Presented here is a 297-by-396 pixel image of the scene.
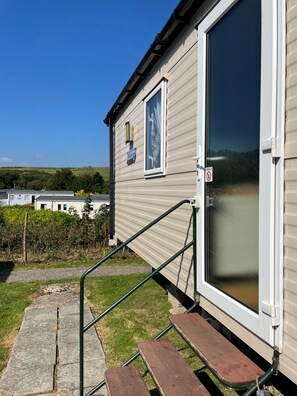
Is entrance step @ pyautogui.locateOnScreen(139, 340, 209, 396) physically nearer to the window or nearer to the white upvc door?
the white upvc door

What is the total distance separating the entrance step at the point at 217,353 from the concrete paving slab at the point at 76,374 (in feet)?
3.22

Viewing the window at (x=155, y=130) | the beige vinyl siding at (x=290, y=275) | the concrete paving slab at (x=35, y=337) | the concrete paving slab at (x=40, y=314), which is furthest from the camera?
the concrete paving slab at (x=40, y=314)

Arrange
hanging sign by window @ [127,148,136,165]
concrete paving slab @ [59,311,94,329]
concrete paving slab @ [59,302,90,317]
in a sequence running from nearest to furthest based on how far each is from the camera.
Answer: concrete paving slab @ [59,311,94,329] < concrete paving slab @ [59,302,90,317] < hanging sign by window @ [127,148,136,165]

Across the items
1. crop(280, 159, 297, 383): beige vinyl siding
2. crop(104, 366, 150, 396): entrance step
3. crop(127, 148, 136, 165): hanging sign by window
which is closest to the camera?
crop(280, 159, 297, 383): beige vinyl siding

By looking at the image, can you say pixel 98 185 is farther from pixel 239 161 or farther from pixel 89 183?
pixel 239 161

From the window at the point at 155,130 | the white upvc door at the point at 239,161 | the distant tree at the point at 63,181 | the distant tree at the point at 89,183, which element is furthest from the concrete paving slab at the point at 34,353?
the distant tree at the point at 63,181

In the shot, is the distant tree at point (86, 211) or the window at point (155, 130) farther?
the distant tree at point (86, 211)

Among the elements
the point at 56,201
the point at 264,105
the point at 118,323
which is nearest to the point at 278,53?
the point at 264,105

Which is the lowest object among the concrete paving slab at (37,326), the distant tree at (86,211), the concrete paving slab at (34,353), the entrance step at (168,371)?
the concrete paving slab at (37,326)

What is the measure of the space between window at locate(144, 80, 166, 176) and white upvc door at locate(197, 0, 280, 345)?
1.40 metres

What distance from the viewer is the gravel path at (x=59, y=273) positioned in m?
7.72

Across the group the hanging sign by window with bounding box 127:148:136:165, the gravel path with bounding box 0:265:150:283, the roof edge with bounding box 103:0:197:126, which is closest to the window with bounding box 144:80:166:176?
the roof edge with bounding box 103:0:197:126

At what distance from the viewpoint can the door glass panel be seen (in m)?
2.34

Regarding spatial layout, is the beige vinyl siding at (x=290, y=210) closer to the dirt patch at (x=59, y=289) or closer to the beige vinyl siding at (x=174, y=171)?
the beige vinyl siding at (x=174, y=171)
